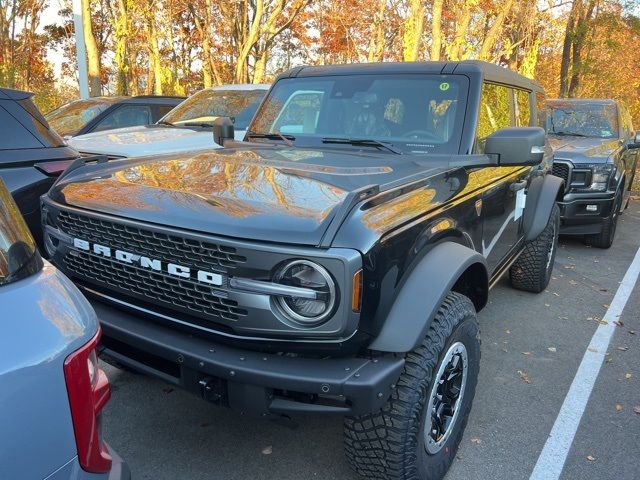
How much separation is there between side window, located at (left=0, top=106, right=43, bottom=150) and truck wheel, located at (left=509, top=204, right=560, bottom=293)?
4.08 meters

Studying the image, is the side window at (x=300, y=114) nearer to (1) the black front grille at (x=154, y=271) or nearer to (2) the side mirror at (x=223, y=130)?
(2) the side mirror at (x=223, y=130)

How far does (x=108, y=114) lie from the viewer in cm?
786

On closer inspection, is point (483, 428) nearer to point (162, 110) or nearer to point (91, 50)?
Result: point (162, 110)

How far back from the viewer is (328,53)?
97.7ft

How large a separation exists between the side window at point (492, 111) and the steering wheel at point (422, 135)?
273 millimetres

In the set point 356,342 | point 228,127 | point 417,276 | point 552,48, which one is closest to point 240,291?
point 356,342

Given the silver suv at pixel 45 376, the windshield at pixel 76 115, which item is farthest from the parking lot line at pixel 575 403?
the windshield at pixel 76 115

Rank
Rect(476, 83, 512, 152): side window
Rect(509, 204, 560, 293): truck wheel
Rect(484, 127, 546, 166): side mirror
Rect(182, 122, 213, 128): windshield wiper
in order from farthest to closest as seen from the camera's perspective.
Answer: Rect(182, 122, 213, 128): windshield wiper
Rect(509, 204, 560, 293): truck wheel
Rect(476, 83, 512, 152): side window
Rect(484, 127, 546, 166): side mirror

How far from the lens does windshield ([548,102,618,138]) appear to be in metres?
8.00

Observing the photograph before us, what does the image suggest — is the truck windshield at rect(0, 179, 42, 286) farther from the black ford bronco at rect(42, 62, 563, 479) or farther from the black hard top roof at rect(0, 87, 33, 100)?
the black hard top roof at rect(0, 87, 33, 100)

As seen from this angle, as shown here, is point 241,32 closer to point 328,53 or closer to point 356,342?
point 328,53

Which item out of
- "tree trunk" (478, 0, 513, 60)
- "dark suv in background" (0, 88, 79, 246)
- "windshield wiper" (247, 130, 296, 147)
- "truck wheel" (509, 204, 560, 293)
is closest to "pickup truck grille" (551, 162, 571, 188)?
"truck wheel" (509, 204, 560, 293)

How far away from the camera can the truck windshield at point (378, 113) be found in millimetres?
3340

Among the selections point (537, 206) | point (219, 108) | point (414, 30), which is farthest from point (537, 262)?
→ point (414, 30)
